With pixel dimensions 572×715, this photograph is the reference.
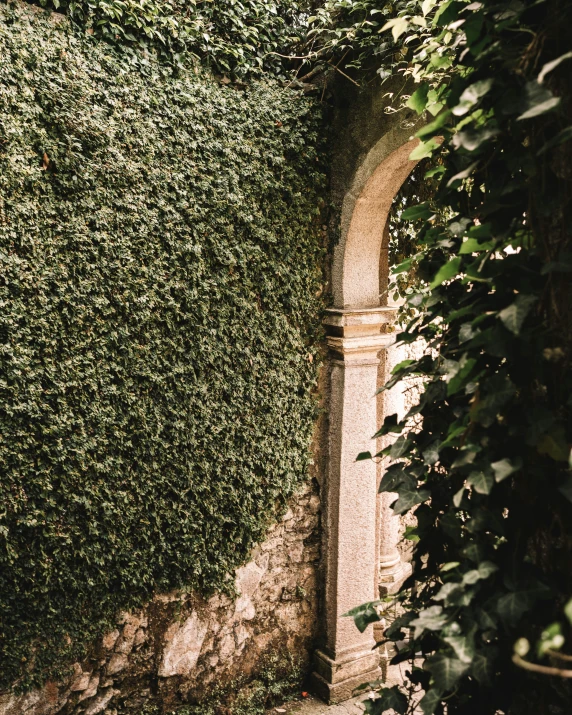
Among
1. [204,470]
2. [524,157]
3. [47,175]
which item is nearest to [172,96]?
[47,175]

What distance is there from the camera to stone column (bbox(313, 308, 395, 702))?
3.70 m

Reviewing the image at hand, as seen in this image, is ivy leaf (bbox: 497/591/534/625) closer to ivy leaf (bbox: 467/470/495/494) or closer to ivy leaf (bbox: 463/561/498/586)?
ivy leaf (bbox: 463/561/498/586)

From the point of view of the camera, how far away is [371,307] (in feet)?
12.4

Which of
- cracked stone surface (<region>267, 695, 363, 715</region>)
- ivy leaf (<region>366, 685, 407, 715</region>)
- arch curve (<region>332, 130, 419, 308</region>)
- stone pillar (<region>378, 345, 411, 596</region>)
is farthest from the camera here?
stone pillar (<region>378, 345, 411, 596</region>)

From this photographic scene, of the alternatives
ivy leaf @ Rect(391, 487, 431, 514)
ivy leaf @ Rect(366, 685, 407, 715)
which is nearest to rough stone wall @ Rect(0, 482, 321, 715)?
ivy leaf @ Rect(366, 685, 407, 715)

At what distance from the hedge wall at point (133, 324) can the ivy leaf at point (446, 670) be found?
2.10m

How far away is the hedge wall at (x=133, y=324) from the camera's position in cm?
254

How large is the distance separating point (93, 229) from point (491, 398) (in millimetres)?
2234

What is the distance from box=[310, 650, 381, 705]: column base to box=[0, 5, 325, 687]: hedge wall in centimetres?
113

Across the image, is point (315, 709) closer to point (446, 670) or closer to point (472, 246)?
point (446, 670)

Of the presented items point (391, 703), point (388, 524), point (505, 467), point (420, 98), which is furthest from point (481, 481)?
point (388, 524)

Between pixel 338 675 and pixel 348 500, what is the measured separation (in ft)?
3.90

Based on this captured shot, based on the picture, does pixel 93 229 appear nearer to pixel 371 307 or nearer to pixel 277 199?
pixel 277 199

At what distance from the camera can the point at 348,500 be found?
3777 millimetres
